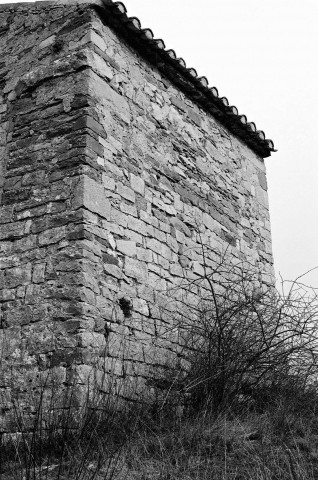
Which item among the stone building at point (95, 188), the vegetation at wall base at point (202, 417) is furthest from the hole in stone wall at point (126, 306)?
the vegetation at wall base at point (202, 417)

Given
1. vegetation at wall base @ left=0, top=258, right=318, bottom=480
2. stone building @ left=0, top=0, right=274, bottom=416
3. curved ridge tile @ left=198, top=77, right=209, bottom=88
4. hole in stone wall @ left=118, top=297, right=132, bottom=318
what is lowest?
vegetation at wall base @ left=0, top=258, right=318, bottom=480

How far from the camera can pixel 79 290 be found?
4535 mm

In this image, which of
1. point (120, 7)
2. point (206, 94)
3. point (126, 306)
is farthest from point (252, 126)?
point (126, 306)

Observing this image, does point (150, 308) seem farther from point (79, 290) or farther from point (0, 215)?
point (0, 215)

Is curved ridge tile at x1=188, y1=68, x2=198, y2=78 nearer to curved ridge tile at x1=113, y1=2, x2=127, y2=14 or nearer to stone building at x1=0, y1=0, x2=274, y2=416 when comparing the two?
stone building at x1=0, y1=0, x2=274, y2=416

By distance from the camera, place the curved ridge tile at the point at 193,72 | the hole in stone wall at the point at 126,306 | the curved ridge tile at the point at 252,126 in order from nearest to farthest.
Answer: the hole in stone wall at the point at 126,306
the curved ridge tile at the point at 193,72
the curved ridge tile at the point at 252,126

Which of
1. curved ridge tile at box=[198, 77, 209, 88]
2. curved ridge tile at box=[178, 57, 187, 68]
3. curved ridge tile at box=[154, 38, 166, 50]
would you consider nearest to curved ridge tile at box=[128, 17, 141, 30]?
curved ridge tile at box=[154, 38, 166, 50]

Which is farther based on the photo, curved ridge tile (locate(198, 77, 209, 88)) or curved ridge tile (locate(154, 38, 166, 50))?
curved ridge tile (locate(198, 77, 209, 88))

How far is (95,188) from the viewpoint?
4953 millimetres

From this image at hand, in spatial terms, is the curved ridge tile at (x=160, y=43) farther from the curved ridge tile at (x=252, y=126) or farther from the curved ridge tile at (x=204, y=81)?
the curved ridge tile at (x=252, y=126)

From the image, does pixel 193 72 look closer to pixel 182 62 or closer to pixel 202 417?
pixel 182 62

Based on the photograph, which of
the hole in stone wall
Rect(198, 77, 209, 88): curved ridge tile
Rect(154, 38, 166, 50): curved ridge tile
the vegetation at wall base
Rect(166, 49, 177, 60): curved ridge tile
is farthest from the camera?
Rect(198, 77, 209, 88): curved ridge tile

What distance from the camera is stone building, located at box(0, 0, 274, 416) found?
15.2 ft

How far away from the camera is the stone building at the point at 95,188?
462 cm
